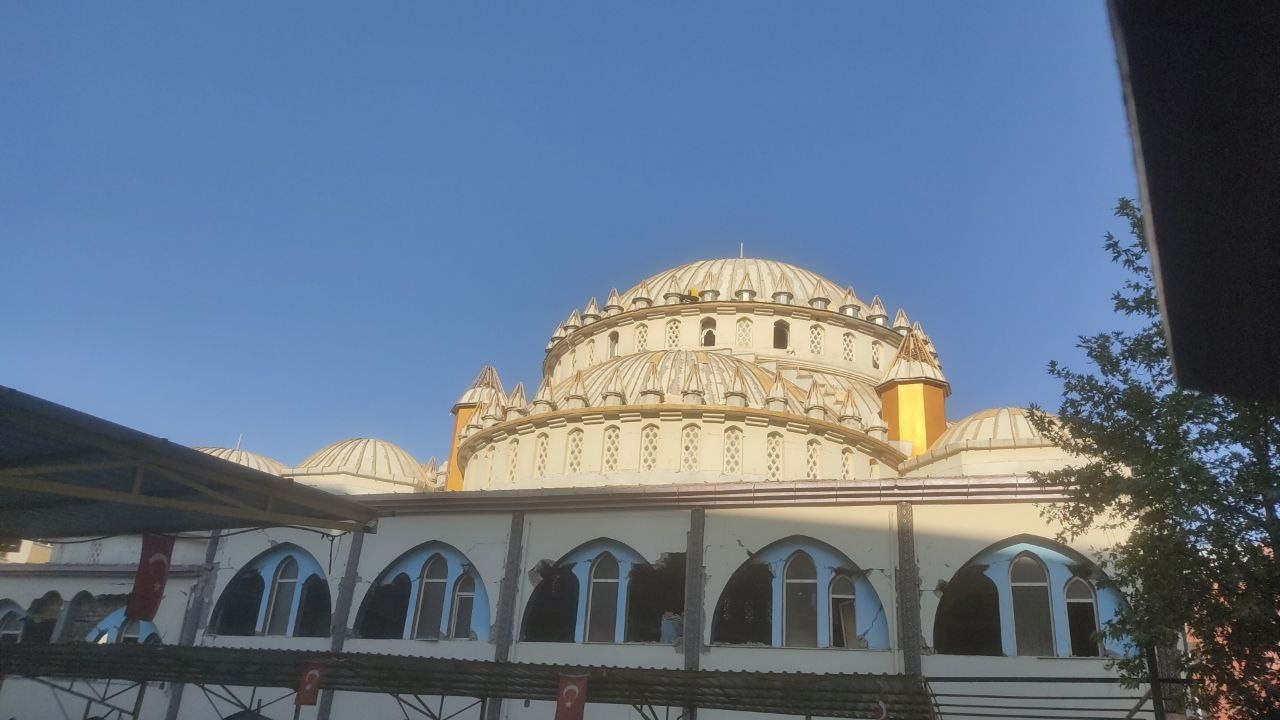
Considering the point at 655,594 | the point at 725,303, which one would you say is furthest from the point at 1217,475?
the point at 725,303

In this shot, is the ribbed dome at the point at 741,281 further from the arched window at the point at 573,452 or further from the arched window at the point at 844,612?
the arched window at the point at 844,612

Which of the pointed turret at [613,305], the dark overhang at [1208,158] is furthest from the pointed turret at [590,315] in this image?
the dark overhang at [1208,158]

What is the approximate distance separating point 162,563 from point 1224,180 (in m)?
18.7

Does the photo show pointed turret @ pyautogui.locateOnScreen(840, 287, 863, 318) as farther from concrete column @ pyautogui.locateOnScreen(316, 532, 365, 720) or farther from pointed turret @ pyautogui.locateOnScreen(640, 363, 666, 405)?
concrete column @ pyautogui.locateOnScreen(316, 532, 365, 720)

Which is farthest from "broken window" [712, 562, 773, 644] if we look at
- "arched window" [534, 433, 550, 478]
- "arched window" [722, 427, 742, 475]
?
"arched window" [534, 433, 550, 478]

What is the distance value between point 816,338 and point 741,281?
4002 mm

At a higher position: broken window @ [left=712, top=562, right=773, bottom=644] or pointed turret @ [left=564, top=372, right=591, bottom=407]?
pointed turret @ [left=564, top=372, right=591, bottom=407]

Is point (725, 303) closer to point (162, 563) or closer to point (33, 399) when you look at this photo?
point (162, 563)

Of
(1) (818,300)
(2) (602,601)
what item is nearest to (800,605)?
(2) (602,601)

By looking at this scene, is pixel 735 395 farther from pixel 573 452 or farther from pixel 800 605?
pixel 800 605

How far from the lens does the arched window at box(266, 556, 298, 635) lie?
70.8 feet

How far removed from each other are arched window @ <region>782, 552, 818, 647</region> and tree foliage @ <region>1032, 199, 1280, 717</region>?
739 centimetres

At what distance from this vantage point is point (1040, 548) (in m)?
17.1

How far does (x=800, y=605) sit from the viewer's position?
59.4 feet
